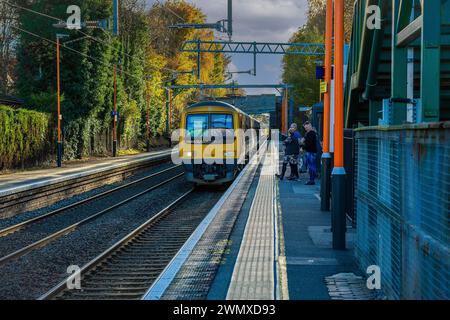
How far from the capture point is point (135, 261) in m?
9.73

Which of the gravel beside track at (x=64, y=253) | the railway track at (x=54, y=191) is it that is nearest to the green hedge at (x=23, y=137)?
the railway track at (x=54, y=191)

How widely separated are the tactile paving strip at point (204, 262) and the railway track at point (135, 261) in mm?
613

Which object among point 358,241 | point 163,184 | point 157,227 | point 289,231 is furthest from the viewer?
point 163,184

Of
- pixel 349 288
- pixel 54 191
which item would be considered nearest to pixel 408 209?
pixel 349 288

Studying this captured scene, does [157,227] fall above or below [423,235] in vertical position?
below

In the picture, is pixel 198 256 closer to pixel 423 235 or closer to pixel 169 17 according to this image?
pixel 423 235

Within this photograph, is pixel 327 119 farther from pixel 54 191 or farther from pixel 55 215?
pixel 54 191

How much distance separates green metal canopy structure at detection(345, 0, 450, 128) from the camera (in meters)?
7.32

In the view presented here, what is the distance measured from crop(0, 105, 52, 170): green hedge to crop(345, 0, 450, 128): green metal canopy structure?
1664 cm

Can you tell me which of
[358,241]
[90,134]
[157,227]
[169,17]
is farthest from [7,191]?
[169,17]

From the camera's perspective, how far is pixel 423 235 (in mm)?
4609

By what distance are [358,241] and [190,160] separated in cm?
1332

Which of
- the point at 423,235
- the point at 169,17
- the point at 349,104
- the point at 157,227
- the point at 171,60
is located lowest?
the point at 157,227

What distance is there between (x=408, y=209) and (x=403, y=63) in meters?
4.85
